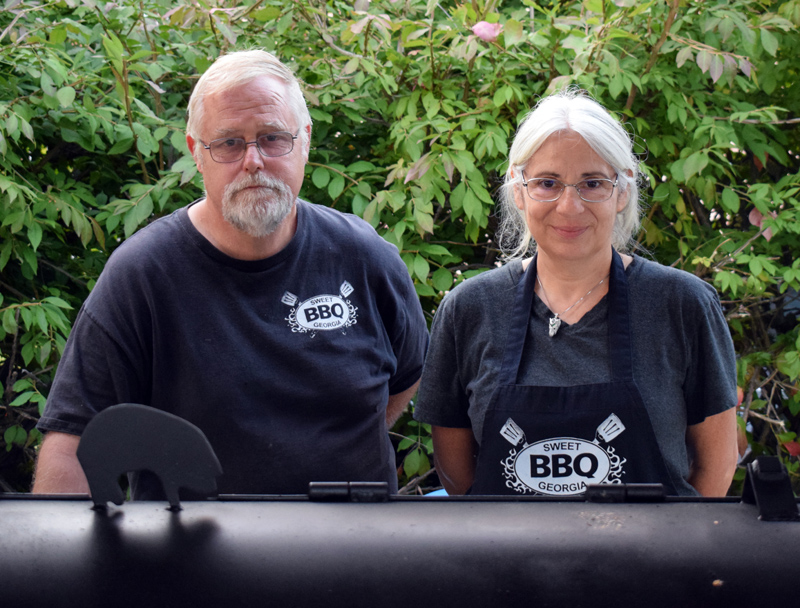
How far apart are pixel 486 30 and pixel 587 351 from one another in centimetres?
133

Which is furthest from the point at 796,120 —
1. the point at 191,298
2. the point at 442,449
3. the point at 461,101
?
the point at 191,298

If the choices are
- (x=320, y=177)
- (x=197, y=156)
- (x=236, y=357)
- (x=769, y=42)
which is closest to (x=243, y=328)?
(x=236, y=357)

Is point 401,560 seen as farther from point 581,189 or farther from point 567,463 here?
point 581,189

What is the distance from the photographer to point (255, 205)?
6.11 ft

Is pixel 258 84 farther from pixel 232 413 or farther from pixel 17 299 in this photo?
pixel 17 299

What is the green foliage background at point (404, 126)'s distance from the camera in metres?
2.65

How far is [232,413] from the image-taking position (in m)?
1.79

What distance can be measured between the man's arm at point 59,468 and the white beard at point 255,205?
0.59 m

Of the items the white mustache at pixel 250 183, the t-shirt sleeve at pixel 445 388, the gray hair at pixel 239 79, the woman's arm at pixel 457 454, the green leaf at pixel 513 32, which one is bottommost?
the woman's arm at pixel 457 454

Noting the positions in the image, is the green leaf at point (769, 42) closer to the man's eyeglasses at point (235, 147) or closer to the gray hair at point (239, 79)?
the gray hair at point (239, 79)

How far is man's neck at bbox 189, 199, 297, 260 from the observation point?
190 cm

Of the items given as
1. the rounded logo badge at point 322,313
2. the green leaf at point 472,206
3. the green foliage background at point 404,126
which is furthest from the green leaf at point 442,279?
the rounded logo badge at point 322,313

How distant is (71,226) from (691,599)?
8.89ft

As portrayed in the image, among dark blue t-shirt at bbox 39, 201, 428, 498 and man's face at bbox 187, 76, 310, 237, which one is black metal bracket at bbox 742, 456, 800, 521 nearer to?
dark blue t-shirt at bbox 39, 201, 428, 498
